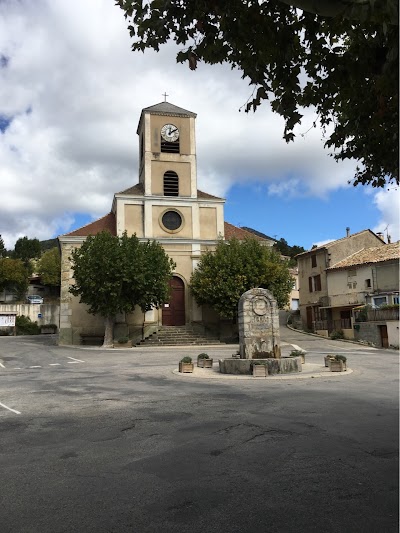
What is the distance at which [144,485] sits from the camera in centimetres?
491

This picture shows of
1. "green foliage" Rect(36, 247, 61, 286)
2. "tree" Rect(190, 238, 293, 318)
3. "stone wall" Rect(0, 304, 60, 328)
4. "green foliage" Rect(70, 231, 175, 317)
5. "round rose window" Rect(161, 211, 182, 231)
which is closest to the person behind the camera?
"green foliage" Rect(70, 231, 175, 317)

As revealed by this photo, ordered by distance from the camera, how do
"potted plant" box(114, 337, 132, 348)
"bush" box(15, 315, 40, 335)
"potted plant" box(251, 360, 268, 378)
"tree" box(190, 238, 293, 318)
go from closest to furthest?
1. "potted plant" box(251, 360, 268, 378)
2. "potted plant" box(114, 337, 132, 348)
3. "tree" box(190, 238, 293, 318)
4. "bush" box(15, 315, 40, 335)

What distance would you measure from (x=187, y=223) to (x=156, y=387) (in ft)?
75.8

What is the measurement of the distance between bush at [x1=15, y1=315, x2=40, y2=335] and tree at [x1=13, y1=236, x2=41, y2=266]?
32.2 meters

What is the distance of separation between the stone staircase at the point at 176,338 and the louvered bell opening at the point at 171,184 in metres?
10.3

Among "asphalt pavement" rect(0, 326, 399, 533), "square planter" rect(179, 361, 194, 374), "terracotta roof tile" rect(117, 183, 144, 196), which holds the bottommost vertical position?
"asphalt pavement" rect(0, 326, 399, 533)

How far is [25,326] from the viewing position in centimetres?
4669

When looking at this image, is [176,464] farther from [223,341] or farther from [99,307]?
[223,341]

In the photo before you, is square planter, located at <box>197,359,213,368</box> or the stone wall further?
the stone wall

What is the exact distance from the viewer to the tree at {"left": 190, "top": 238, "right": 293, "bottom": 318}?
29688 mm

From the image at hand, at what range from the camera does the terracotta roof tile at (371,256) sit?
34272 millimetres

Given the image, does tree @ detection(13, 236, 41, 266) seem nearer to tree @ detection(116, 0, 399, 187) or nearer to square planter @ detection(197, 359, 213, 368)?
square planter @ detection(197, 359, 213, 368)

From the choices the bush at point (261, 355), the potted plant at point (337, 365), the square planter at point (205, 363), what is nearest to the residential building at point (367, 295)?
the potted plant at point (337, 365)

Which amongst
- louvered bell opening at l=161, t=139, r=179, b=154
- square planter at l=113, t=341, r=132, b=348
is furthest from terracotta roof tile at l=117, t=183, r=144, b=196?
square planter at l=113, t=341, r=132, b=348
